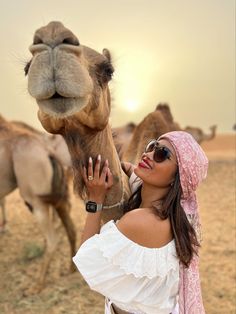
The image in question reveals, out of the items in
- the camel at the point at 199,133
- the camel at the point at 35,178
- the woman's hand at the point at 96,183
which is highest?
the woman's hand at the point at 96,183

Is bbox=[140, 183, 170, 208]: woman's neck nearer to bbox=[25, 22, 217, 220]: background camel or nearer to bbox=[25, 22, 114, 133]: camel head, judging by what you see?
bbox=[25, 22, 217, 220]: background camel

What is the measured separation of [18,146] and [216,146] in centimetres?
1808

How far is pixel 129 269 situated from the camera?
1687 millimetres

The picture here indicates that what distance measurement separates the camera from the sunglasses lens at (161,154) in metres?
1.79

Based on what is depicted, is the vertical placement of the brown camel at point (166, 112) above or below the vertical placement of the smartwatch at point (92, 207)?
below

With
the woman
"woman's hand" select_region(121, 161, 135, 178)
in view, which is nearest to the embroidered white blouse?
A: the woman

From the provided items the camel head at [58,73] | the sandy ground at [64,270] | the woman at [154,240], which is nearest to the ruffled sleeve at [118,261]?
the woman at [154,240]

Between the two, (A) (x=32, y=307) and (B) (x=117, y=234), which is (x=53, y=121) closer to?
(B) (x=117, y=234)

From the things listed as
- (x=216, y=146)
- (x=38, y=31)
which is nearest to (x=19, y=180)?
(x=38, y=31)

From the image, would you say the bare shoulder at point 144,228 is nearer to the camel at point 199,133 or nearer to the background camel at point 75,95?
the background camel at point 75,95

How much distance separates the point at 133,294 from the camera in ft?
5.74

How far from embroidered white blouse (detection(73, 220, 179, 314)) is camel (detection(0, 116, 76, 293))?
2.90 metres

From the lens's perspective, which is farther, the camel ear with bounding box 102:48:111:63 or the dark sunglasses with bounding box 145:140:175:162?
the camel ear with bounding box 102:48:111:63

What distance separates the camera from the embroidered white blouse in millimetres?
1666
